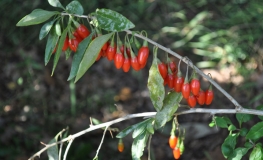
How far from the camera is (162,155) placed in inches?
148

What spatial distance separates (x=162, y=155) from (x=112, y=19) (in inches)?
89.3

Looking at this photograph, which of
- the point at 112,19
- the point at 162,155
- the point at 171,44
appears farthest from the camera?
the point at 171,44

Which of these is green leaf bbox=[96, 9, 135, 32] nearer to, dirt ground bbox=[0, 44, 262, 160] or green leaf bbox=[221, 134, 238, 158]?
green leaf bbox=[221, 134, 238, 158]

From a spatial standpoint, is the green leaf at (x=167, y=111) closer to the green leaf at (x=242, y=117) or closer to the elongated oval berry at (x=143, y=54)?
the elongated oval berry at (x=143, y=54)

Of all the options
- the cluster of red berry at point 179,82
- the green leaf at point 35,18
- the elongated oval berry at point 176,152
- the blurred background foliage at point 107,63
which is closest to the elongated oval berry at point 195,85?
the cluster of red berry at point 179,82

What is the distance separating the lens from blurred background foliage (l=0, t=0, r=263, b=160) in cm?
390

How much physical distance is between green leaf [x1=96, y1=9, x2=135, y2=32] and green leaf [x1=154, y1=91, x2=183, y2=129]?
426 millimetres

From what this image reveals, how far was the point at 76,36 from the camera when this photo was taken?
6.22ft

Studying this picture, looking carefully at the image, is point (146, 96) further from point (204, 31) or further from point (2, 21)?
point (2, 21)

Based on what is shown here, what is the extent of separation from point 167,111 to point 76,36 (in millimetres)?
A: 514

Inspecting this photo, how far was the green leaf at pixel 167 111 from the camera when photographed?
187 centimetres

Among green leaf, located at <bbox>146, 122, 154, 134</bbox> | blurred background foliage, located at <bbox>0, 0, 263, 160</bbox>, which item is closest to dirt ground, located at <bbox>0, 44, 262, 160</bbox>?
blurred background foliage, located at <bbox>0, 0, 263, 160</bbox>

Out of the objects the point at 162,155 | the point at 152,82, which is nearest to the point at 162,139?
the point at 162,155

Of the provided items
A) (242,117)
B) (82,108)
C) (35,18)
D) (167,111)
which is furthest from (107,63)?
(35,18)
